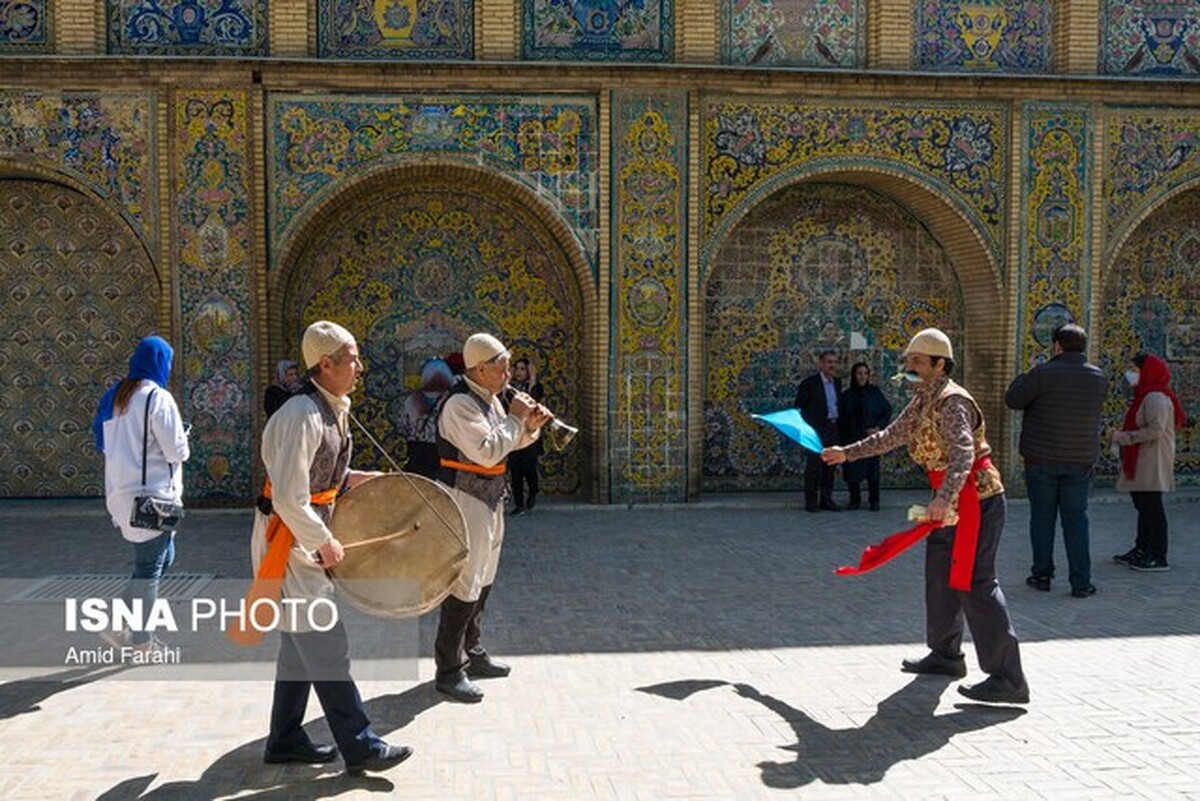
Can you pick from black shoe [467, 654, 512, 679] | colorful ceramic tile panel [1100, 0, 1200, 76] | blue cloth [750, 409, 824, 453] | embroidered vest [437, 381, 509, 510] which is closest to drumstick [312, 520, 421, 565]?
embroidered vest [437, 381, 509, 510]

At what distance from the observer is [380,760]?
430 cm

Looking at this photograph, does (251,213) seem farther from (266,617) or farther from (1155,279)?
(1155,279)

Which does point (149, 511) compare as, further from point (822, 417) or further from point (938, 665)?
point (822, 417)

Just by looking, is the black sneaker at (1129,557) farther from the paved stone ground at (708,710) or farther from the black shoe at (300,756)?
the black shoe at (300,756)

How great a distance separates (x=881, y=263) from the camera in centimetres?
1284

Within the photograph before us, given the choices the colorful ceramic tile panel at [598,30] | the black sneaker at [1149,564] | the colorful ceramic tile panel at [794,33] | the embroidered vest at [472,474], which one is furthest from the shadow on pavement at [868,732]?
the colorful ceramic tile panel at [794,33]

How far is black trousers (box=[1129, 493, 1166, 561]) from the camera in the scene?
8555 millimetres

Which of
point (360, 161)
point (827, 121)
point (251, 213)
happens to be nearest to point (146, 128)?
point (251, 213)

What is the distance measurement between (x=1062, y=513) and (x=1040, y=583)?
0.57m

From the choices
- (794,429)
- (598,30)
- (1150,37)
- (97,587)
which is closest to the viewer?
(794,429)

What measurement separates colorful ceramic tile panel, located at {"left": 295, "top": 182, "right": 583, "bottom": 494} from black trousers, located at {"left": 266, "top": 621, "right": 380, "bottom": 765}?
7748 mm

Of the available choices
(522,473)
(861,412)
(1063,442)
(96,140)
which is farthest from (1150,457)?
(96,140)

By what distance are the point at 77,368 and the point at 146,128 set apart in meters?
2.86

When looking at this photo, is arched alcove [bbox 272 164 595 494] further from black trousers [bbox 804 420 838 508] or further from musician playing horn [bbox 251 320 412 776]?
musician playing horn [bbox 251 320 412 776]
